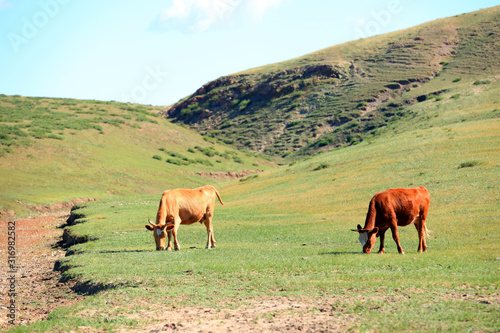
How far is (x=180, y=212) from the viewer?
74.7 feet

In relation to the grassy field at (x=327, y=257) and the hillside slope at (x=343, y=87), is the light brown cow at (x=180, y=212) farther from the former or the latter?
the hillside slope at (x=343, y=87)

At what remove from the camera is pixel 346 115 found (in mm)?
101188

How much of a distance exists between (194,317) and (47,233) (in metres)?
27.4

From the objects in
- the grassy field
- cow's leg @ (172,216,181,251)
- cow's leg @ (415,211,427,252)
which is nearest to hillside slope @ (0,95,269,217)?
the grassy field

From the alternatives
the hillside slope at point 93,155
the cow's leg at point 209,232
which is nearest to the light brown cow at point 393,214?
the cow's leg at point 209,232

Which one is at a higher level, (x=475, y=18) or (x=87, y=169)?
(x=475, y=18)

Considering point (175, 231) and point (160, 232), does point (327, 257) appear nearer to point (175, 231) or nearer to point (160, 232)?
point (175, 231)

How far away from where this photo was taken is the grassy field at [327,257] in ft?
36.6

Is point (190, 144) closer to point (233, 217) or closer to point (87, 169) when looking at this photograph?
point (87, 169)

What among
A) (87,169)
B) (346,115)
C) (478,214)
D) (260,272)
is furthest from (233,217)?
(346,115)

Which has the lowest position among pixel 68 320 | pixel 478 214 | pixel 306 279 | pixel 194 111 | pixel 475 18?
pixel 478 214

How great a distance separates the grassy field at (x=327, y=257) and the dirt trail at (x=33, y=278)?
34.0 inches

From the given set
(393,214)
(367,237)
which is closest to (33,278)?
(367,237)

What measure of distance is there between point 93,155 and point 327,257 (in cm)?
5901
